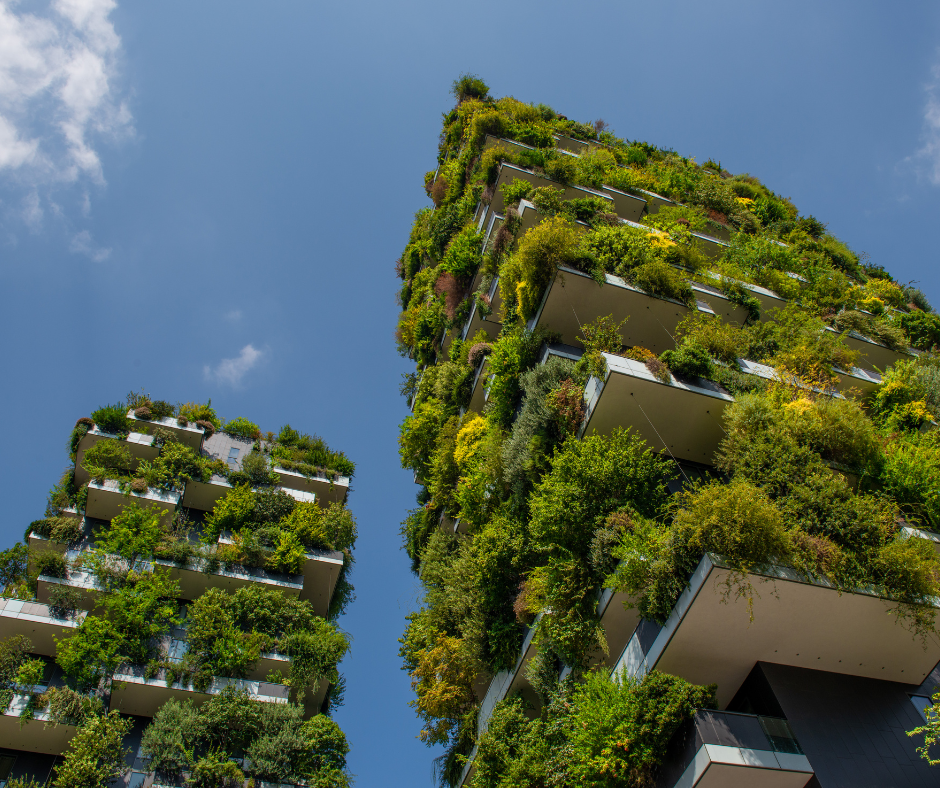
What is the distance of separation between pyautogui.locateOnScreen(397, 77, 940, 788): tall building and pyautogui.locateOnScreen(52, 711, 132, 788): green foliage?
32.4ft

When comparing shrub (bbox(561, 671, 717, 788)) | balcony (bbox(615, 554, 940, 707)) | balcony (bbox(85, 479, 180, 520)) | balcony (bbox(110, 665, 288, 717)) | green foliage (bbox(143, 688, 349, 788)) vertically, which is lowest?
shrub (bbox(561, 671, 717, 788))

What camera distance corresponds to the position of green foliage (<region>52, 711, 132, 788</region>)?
17906 millimetres

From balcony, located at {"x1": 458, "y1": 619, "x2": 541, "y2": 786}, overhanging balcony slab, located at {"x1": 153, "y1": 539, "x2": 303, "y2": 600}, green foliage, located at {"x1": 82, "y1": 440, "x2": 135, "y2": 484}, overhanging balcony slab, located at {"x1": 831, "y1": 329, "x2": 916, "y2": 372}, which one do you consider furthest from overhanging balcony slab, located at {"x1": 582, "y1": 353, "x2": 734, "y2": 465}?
green foliage, located at {"x1": 82, "y1": 440, "x2": 135, "y2": 484}

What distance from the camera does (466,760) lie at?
1725 centimetres

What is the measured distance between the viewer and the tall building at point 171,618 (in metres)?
19.7

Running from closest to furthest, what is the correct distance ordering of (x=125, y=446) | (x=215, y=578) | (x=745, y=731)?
(x=745, y=731) → (x=215, y=578) → (x=125, y=446)

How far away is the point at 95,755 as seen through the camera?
18.5 m

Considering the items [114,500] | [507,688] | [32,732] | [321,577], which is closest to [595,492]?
[507,688]

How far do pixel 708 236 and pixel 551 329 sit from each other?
14087 mm

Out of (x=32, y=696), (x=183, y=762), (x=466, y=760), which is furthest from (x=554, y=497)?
(x=32, y=696)

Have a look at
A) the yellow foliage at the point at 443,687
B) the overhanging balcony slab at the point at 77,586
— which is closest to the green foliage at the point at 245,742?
the yellow foliage at the point at 443,687

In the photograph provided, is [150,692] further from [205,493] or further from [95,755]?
[205,493]

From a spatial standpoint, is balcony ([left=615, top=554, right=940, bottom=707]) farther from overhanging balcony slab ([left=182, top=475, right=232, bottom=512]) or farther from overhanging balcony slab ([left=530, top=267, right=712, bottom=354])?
overhanging balcony slab ([left=182, top=475, right=232, bottom=512])

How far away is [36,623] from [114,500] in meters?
5.92
